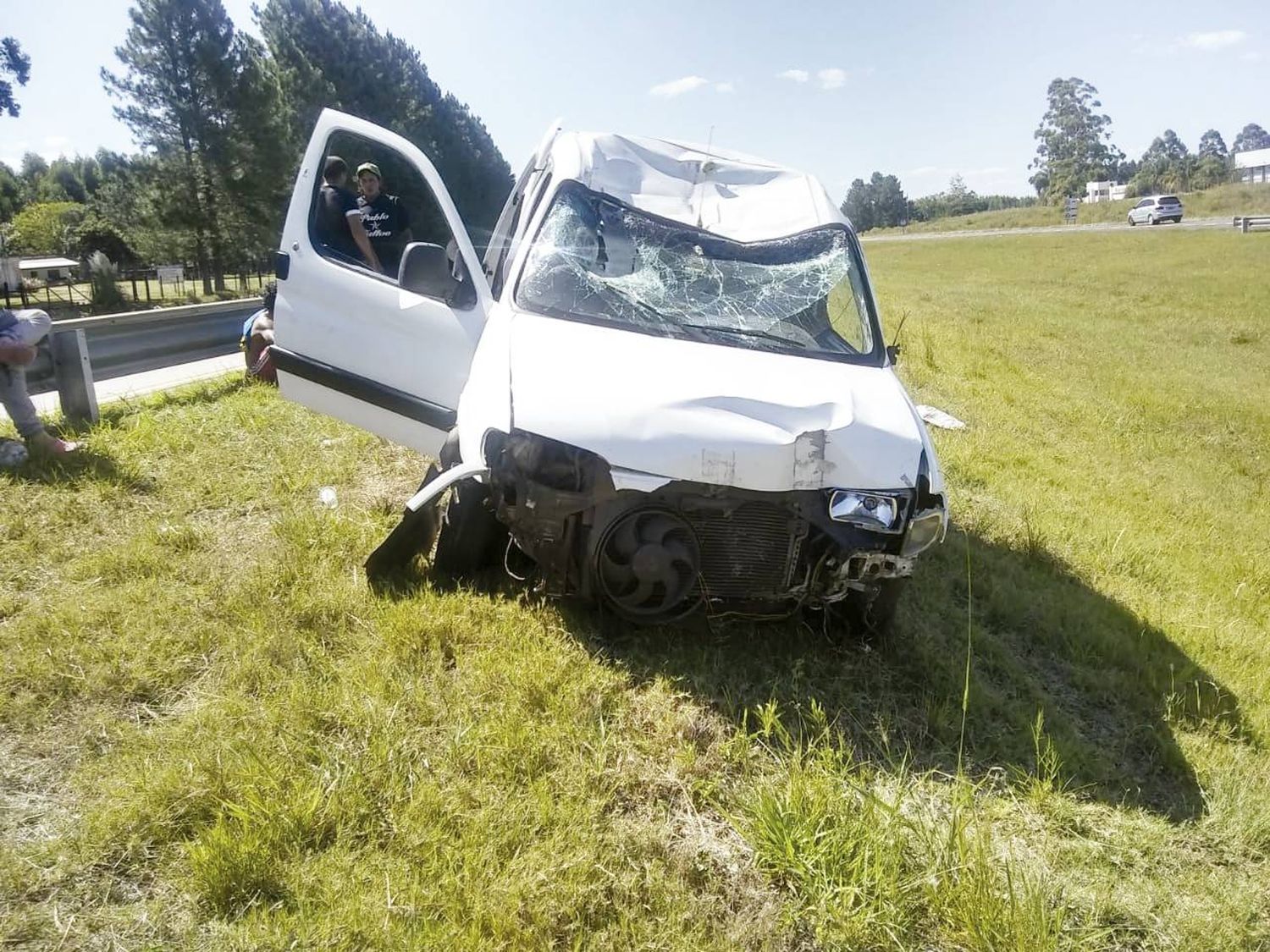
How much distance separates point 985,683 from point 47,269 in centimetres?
3488

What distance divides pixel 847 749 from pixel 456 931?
1.54 meters

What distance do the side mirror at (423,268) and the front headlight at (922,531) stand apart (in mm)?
2431

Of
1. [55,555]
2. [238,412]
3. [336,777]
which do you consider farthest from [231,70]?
[336,777]

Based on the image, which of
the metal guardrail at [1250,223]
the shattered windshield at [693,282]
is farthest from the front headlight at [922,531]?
the metal guardrail at [1250,223]

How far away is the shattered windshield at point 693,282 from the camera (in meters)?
3.67

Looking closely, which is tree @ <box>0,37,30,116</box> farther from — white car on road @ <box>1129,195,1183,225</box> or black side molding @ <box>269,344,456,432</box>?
white car on road @ <box>1129,195,1183,225</box>

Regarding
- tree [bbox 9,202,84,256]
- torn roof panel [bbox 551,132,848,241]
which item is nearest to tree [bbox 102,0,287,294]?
tree [bbox 9,202,84,256]

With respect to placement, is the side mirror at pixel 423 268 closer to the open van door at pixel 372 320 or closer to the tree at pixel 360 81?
the open van door at pixel 372 320

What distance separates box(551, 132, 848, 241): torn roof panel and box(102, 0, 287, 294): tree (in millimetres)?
32458

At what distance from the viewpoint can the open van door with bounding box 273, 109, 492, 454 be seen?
4.13 meters

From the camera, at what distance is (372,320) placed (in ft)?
13.9

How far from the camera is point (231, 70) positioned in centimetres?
3130

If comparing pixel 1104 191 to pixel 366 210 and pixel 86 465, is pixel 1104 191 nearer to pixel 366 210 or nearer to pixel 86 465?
pixel 366 210

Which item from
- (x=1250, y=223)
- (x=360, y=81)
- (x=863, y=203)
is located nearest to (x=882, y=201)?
(x=863, y=203)
